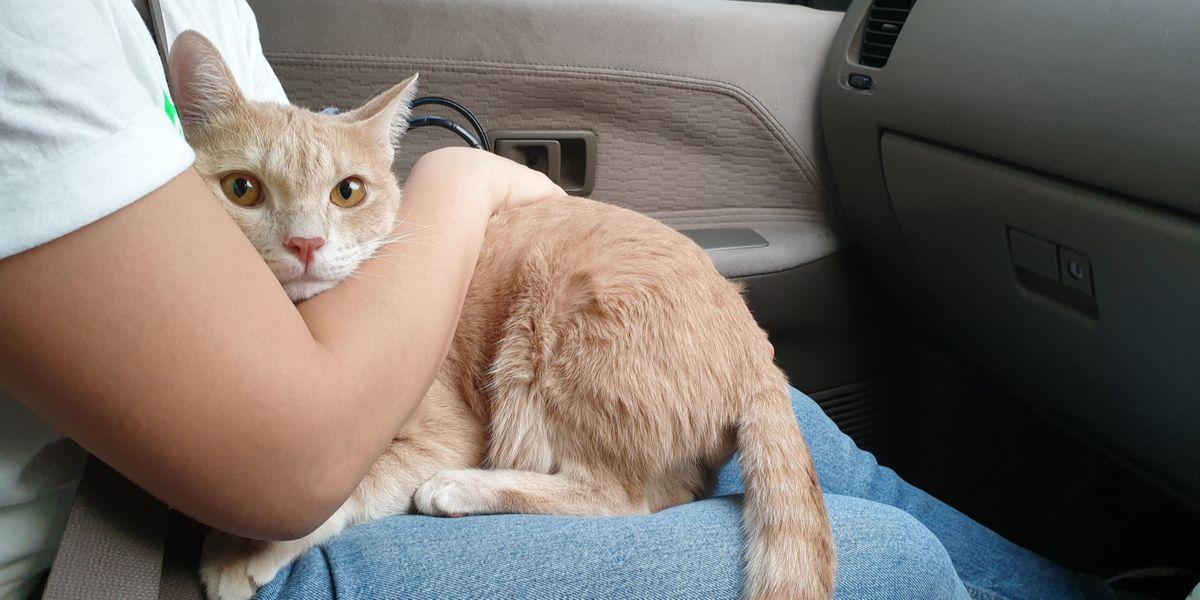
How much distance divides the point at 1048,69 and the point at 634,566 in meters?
0.90

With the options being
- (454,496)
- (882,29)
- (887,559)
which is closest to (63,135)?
(454,496)

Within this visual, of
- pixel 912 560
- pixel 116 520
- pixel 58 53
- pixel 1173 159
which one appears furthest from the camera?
pixel 1173 159

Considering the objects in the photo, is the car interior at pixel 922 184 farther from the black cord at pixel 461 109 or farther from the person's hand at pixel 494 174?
the person's hand at pixel 494 174

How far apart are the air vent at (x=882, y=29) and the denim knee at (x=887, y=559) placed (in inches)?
36.3

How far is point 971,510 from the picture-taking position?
5.49 ft

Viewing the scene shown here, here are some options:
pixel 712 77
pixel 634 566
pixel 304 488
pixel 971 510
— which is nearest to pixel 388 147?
pixel 304 488

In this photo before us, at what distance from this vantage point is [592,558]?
699mm

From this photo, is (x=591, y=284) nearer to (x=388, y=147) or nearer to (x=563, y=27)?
(x=388, y=147)

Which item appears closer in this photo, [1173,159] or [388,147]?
[1173,159]

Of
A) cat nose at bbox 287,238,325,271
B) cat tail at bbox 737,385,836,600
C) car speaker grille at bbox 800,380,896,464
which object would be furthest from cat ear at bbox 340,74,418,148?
car speaker grille at bbox 800,380,896,464

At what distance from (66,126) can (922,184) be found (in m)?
1.28

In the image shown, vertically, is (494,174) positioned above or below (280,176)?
below

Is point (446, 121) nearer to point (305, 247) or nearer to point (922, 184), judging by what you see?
point (305, 247)

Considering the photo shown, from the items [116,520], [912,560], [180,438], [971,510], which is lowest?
[971,510]
